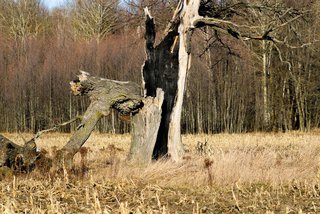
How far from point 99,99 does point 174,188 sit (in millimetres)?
3031

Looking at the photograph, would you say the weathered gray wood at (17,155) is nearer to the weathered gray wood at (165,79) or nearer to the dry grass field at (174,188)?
the dry grass field at (174,188)

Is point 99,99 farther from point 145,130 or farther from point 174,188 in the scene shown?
point 174,188

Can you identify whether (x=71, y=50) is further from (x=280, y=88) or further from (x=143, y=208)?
(x=143, y=208)

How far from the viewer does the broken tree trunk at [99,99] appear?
9.98 m

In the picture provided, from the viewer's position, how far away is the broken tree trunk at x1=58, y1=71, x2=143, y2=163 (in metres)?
9.98

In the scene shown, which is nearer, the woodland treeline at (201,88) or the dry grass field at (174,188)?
the dry grass field at (174,188)

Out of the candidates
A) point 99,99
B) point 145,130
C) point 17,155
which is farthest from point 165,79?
point 17,155

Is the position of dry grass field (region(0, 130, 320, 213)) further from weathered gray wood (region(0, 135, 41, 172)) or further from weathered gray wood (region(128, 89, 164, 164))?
weathered gray wood (region(128, 89, 164, 164))

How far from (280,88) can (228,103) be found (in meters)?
3.47

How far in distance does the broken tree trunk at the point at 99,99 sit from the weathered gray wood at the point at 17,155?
0.73 m

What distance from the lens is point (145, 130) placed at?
1085 centimetres

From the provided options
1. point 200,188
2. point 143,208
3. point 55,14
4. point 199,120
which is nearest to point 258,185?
point 200,188

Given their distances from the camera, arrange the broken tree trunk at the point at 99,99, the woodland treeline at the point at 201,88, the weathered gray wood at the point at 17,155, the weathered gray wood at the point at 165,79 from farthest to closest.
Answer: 1. the woodland treeline at the point at 201,88
2. the weathered gray wood at the point at 165,79
3. the broken tree trunk at the point at 99,99
4. the weathered gray wood at the point at 17,155

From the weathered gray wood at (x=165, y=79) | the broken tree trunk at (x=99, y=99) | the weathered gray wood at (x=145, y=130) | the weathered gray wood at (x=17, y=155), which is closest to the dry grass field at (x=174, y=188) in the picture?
the weathered gray wood at (x=17, y=155)
